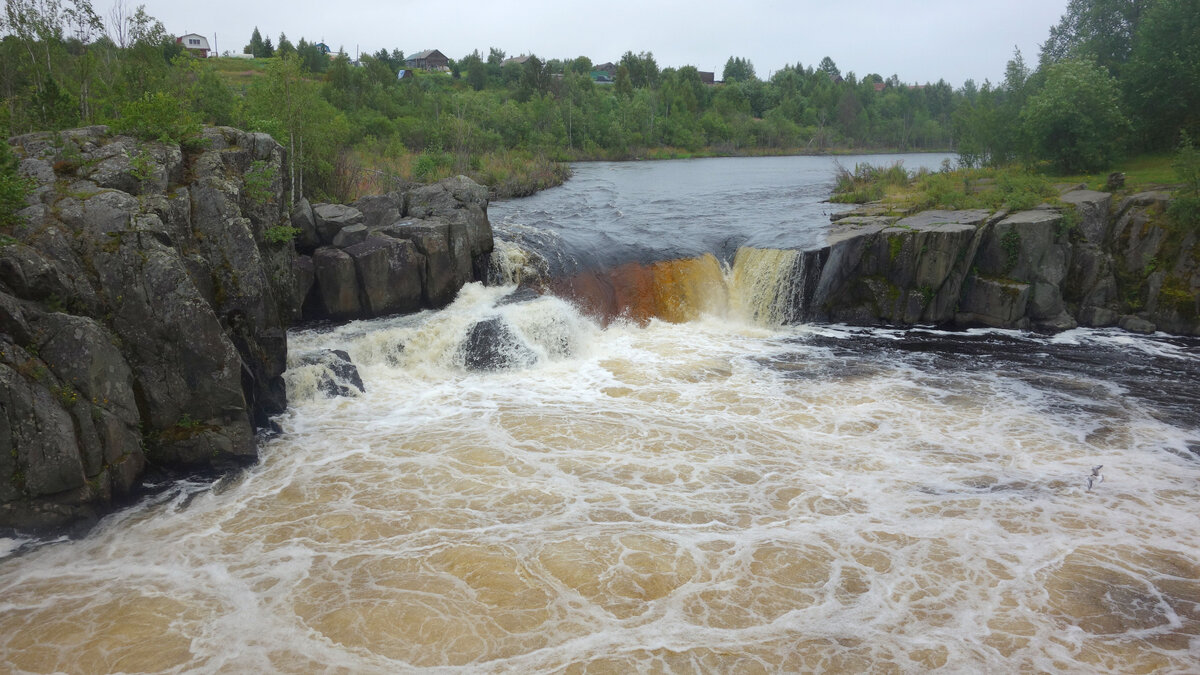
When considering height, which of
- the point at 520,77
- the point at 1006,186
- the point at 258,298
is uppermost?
the point at 520,77

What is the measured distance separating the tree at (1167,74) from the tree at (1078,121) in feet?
3.00

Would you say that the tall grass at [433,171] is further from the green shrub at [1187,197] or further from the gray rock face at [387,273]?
the green shrub at [1187,197]

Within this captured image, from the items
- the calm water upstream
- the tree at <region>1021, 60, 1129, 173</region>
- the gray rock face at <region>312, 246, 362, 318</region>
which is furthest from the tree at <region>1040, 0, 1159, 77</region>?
the gray rock face at <region>312, 246, 362, 318</region>

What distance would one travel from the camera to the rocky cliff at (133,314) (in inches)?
358

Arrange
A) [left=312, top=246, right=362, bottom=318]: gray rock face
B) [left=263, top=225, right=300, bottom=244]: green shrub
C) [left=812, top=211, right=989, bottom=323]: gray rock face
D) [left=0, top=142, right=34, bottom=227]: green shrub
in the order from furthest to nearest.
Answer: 1. [left=812, top=211, right=989, bottom=323]: gray rock face
2. [left=312, top=246, right=362, bottom=318]: gray rock face
3. [left=263, top=225, right=300, bottom=244]: green shrub
4. [left=0, top=142, right=34, bottom=227]: green shrub

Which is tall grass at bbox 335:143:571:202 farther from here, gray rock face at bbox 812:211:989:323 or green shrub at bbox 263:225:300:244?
gray rock face at bbox 812:211:989:323

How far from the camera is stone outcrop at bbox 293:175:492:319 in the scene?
17391 millimetres

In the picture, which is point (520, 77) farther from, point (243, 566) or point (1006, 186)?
point (243, 566)

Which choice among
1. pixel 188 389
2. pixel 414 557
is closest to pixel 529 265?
pixel 188 389

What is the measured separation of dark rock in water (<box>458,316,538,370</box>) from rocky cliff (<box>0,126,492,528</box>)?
12.6 ft

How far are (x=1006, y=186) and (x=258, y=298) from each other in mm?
21371

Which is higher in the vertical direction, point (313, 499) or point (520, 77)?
point (520, 77)

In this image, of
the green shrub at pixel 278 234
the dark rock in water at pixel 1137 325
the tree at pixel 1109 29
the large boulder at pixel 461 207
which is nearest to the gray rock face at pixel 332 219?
the large boulder at pixel 461 207

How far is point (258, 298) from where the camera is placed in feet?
42.1
